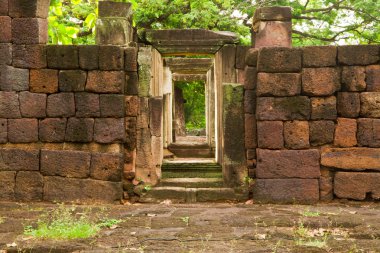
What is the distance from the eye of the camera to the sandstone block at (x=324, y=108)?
8.02 meters

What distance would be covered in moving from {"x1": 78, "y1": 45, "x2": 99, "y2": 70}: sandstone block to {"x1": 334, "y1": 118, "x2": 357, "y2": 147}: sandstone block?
4313 millimetres

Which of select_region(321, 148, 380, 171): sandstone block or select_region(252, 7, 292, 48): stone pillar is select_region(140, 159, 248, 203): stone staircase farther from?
select_region(252, 7, 292, 48): stone pillar

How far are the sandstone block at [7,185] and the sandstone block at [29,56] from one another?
6.19 feet

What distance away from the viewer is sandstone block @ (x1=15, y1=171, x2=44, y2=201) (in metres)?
8.09

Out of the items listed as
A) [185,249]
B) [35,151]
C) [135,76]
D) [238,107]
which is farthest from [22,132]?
[185,249]

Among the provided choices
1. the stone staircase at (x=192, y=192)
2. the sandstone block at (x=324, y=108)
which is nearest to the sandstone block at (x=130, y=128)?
the stone staircase at (x=192, y=192)

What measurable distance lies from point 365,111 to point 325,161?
42.9 inches

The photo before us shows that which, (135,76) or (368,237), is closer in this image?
(368,237)

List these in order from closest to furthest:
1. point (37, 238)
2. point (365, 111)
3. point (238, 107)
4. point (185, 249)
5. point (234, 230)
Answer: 1. point (185, 249)
2. point (37, 238)
3. point (234, 230)
4. point (365, 111)
5. point (238, 107)

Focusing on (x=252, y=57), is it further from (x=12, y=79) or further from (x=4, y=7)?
(x=4, y=7)

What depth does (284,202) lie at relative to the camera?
8.05 meters

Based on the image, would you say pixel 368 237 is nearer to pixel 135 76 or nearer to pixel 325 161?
pixel 325 161

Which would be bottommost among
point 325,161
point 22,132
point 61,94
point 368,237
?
point 368,237

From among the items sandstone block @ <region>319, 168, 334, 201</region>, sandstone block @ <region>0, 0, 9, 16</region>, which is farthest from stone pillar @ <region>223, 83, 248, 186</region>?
sandstone block @ <region>0, 0, 9, 16</region>
